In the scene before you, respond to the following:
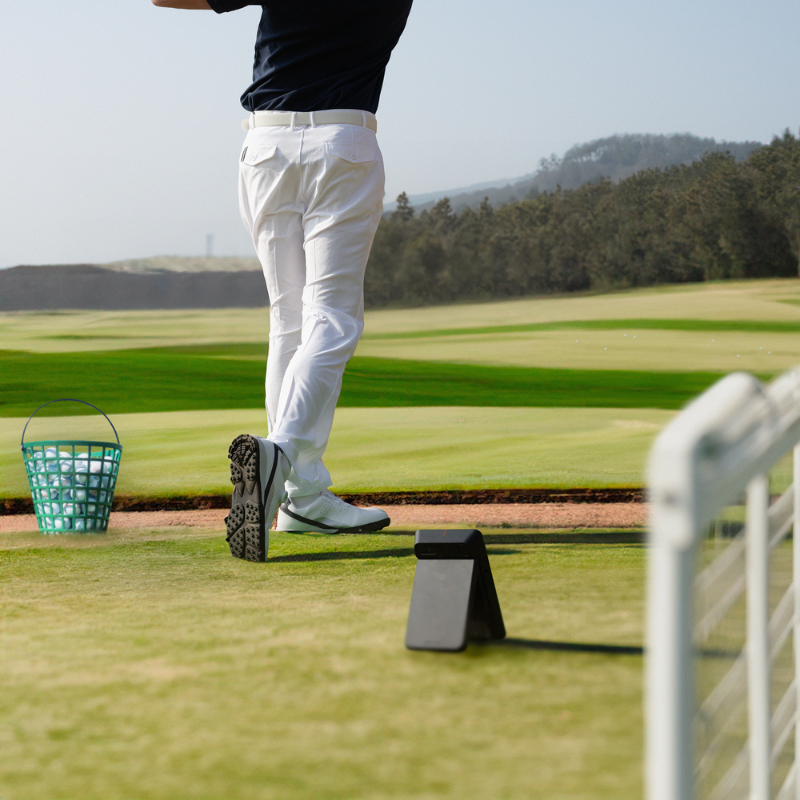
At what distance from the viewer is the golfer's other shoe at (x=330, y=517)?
2.18 metres

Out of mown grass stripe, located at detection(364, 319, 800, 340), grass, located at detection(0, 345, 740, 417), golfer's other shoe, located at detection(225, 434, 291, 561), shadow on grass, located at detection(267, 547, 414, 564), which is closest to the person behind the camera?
golfer's other shoe, located at detection(225, 434, 291, 561)

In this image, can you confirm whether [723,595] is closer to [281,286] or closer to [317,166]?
[317,166]

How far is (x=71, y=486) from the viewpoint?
2467mm

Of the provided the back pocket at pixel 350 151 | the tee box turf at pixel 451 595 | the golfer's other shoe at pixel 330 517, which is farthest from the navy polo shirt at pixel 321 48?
the tee box turf at pixel 451 595

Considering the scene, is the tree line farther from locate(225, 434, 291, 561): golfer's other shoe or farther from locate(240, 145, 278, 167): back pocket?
locate(225, 434, 291, 561): golfer's other shoe

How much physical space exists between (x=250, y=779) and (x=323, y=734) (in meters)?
0.11

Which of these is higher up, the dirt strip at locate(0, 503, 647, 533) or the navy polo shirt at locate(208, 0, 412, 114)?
the navy polo shirt at locate(208, 0, 412, 114)

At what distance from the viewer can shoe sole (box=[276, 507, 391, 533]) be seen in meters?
2.21

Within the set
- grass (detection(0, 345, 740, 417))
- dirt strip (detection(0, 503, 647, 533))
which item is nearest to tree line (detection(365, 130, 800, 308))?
grass (detection(0, 345, 740, 417))

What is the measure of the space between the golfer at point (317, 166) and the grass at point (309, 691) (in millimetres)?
425

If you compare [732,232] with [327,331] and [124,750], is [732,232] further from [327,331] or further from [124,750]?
[124,750]

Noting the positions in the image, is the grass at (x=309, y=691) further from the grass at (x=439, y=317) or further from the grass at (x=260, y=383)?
the grass at (x=439, y=317)

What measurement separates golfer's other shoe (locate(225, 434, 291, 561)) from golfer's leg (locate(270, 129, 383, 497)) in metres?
0.14

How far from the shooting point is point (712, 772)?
22.0 inches
